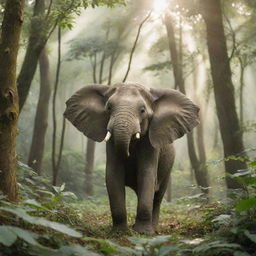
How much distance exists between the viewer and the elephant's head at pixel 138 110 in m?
6.85

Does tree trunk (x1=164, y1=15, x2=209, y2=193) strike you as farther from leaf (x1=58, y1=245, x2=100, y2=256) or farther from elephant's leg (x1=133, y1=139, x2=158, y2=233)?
leaf (x1=58, y1=245, x2=100, y2=256)

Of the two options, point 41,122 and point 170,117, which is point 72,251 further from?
point 41,122

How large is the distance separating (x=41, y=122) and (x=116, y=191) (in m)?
10.7

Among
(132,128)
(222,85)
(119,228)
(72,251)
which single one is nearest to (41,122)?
(222,85)

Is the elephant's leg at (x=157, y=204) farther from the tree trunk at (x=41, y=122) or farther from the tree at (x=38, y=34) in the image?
the tree trunk at (x=41, y=122)

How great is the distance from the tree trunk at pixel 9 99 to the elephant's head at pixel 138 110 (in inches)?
80.4

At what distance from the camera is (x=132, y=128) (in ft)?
20.9

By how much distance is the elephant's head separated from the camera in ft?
22.5

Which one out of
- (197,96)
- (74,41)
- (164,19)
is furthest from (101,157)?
(164,19)

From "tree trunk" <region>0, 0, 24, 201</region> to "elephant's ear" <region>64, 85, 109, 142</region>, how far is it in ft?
8.65

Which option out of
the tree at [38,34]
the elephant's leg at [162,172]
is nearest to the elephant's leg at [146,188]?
the elephant's leg at [162,172]

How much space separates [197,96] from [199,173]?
540 inches

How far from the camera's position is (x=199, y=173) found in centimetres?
1521

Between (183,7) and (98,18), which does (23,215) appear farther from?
(98,18)
